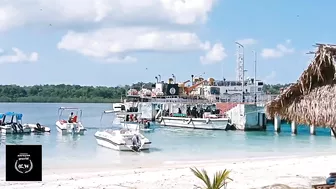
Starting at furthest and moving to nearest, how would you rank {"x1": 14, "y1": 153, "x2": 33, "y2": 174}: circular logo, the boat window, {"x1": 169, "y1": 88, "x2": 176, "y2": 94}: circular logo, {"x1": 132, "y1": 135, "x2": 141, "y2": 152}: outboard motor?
{"x1": 169, "y1": 88, "x2": 176, "y2": 94}: circular logo < the boat window < {"x1": 132, "y1": 135, "x2": 141, "y2": 152}: outboard motor < {"x1": 14, "y1": 153, "x2": 33, "y2": 174}: circular logo

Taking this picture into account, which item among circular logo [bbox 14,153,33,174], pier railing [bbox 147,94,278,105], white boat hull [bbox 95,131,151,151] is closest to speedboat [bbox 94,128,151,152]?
white boat hull [bbox 95,131,151,151]

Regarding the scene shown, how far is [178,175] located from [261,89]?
58076mm

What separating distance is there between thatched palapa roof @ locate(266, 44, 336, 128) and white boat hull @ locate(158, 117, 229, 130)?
1918 inches

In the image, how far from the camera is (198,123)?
203 feet

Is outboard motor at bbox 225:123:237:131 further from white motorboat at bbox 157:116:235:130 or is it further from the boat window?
the boat window

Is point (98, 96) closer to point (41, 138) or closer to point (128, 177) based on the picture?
point (41, 138)

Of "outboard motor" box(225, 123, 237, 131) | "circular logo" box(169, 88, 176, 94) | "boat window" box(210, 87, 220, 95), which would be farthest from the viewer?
"circular logo" box(169, 88, 176, 94)

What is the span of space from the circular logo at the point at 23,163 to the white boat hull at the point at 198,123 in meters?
52.1

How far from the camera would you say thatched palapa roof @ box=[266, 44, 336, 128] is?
389 inches

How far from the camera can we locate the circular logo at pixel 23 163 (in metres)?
8.03

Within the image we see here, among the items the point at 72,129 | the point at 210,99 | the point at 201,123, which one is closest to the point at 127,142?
the point at 72,129

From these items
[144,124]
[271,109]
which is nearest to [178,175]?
[271,109]

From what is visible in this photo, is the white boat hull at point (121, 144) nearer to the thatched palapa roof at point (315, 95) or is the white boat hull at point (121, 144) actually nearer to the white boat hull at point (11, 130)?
the white boat hull at point (11, 130)

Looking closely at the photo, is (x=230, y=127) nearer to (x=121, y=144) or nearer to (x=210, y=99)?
(x=210, y=99)
